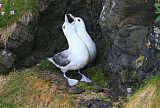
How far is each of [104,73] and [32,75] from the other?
1022mm

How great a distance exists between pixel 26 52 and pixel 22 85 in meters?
0.73

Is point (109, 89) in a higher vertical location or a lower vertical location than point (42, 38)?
lower

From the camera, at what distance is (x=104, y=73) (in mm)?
6641

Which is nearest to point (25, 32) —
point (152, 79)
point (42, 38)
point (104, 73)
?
point (42, 38)

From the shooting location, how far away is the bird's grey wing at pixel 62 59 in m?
6.59

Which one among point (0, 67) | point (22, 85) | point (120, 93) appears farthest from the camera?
point (0, 67)

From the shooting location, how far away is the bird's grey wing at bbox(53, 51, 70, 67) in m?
6.59

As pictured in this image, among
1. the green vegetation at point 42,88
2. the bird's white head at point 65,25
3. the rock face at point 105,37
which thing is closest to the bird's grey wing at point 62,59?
the green vegetation at point 42,88

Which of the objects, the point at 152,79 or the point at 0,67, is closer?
the point at 152,79

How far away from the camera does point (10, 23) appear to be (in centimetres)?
721

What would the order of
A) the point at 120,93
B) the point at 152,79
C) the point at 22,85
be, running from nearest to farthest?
the point at 152,79, the point at 120,93, the point at 22,85

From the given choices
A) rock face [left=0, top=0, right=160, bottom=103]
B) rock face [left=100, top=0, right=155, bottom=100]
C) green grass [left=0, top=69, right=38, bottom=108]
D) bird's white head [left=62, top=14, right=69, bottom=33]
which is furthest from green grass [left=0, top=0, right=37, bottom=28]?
rock face [left=100, top=0, right=155, bottom=100]

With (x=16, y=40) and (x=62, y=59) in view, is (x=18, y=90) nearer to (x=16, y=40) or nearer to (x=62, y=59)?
(x=62, y=59)

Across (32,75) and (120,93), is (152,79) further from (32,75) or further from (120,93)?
(32,75)
